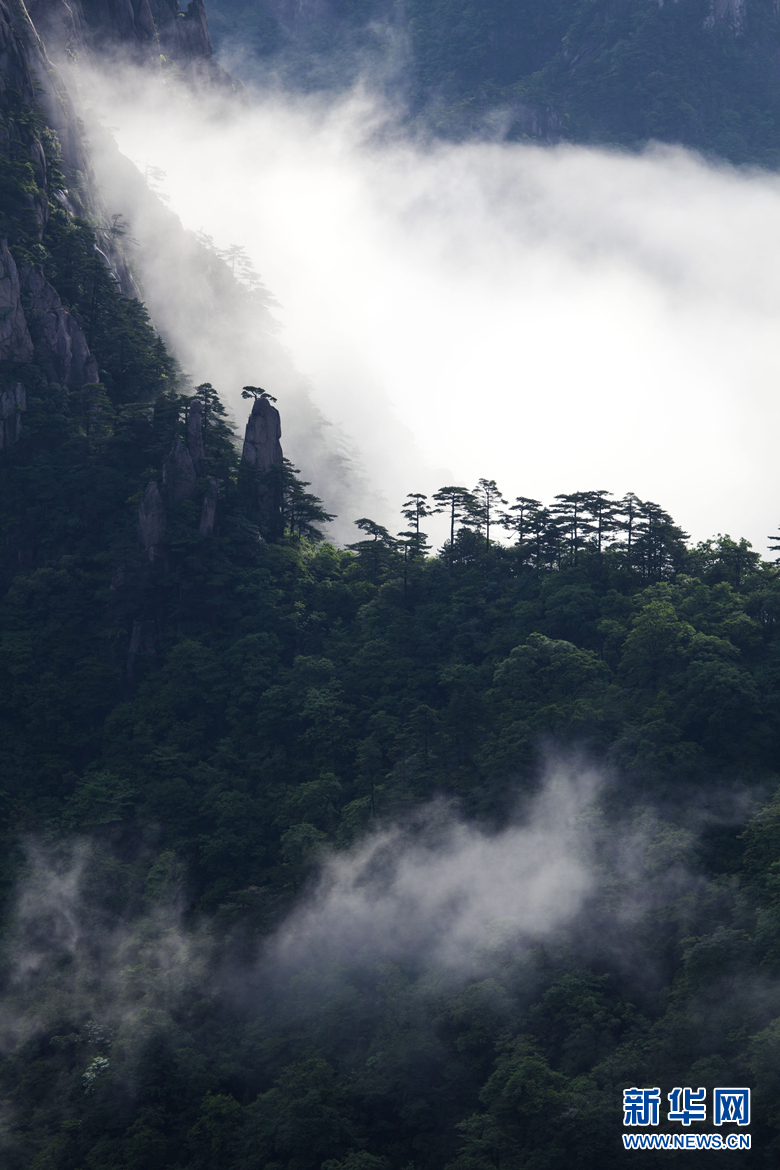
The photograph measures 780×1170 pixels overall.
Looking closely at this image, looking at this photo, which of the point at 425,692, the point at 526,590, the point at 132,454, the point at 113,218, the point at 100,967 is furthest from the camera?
the point at 113,218

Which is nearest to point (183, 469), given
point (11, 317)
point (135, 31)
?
point (11, 317)

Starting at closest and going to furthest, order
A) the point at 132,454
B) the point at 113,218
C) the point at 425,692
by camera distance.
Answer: the point at 425,692, the point at 132,454, the point at 113,218

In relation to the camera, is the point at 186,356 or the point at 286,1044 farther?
the point at 186,356

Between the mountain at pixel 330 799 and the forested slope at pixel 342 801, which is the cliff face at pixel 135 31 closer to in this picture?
the mountain at pixel 330 799

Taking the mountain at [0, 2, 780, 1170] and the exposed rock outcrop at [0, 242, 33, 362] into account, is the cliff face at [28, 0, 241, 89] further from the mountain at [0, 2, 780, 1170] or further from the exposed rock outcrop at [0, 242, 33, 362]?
the exposed rock outcrop at [0, 242, 33, 362]

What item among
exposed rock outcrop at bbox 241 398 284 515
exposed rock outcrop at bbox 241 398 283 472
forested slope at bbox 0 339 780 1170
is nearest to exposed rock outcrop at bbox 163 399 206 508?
forested slope at bbox 0 339 780 1170

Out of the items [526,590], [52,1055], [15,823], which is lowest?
[52,1055]

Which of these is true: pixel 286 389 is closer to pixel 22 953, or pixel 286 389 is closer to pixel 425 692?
pixel 425 692

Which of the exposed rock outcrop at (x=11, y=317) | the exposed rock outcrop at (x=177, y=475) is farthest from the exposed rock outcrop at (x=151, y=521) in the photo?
the exposed rock outcrop at (x=11, y=317)

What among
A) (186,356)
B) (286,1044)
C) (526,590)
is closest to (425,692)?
(526,590)

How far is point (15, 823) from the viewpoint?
73125 millimetres

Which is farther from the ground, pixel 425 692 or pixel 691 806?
pixel 425 692

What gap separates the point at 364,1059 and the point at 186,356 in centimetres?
9388

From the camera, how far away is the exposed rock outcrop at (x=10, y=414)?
299 feet
